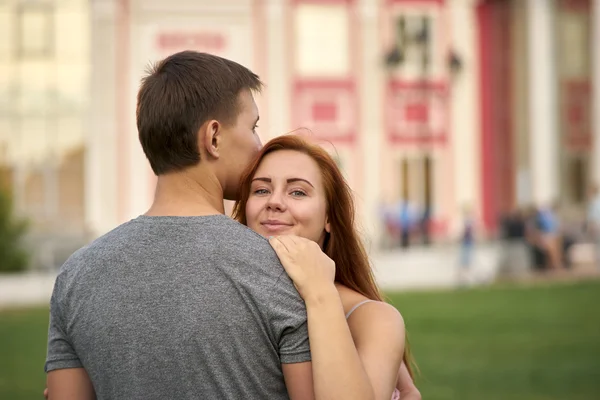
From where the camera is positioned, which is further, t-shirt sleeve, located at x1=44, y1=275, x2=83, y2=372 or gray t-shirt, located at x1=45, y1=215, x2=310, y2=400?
t-shirt sleeve, located at x1=44, y1=275, x2=83, y2=372

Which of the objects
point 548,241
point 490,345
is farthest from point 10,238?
point 490,345

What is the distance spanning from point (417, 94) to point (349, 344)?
34.0 m

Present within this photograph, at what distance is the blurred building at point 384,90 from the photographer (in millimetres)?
35094

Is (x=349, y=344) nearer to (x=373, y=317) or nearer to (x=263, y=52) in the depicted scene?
(x=373, y=317)

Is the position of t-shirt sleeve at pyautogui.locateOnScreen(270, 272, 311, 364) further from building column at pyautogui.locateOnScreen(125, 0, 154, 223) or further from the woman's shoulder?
building column at pyautogui.locateOnScreen(125, 0, 154, 223)

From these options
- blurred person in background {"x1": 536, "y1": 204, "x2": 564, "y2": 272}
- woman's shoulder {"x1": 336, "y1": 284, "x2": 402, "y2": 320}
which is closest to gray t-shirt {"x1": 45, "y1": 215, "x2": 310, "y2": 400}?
woman's shoulder {"x1": 336, "y1": 284, "x2": 402, "y2": 320}

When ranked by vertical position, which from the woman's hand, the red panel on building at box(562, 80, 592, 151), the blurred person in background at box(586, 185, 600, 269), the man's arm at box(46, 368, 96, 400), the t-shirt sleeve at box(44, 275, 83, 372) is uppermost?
the red panel on building at box(562, 80, 592, 151)

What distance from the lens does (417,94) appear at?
118 feet

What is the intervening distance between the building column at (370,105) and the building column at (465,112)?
8.29 feet

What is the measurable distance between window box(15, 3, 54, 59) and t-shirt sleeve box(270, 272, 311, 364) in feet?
117

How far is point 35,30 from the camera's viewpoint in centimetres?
3634

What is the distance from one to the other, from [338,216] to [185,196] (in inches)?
22.7

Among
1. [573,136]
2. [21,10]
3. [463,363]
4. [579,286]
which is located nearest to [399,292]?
[579,286]

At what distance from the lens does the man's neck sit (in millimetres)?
2350
